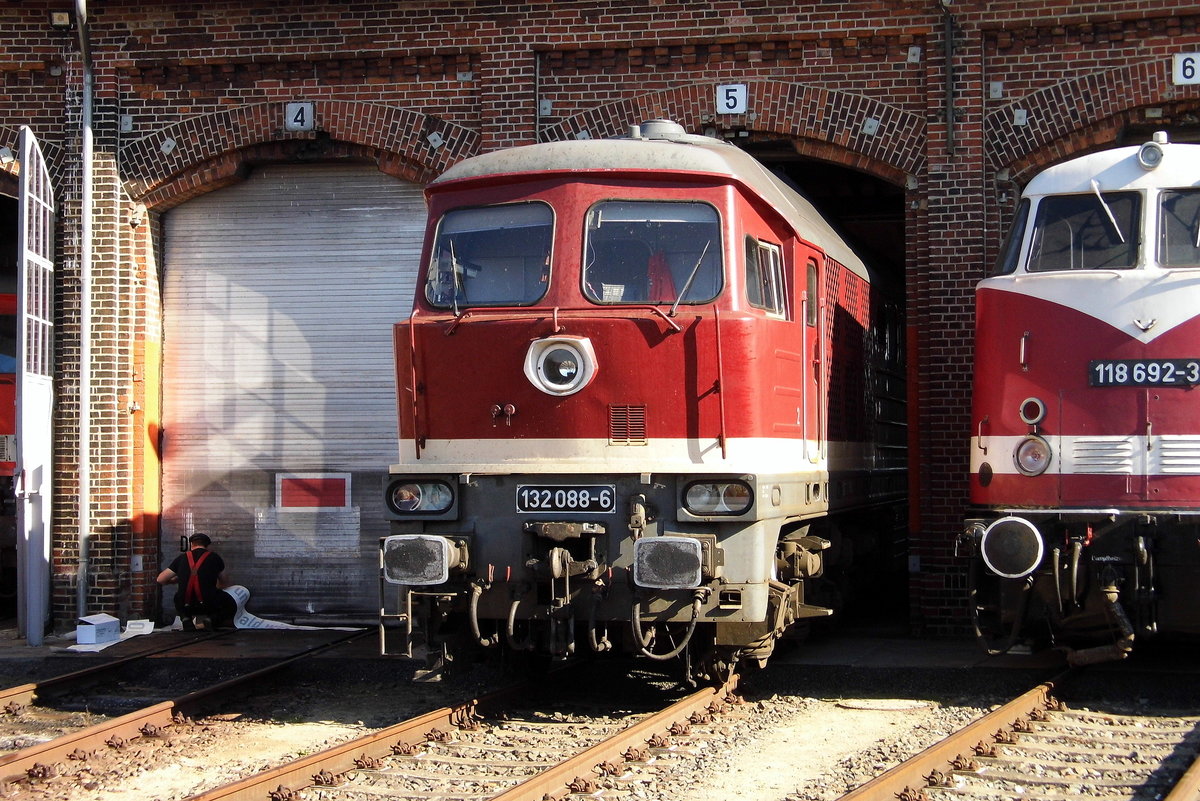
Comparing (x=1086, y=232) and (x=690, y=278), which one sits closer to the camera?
(x=690, y=278)

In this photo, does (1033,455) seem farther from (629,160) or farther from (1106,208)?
(629,160)

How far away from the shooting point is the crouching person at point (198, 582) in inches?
471


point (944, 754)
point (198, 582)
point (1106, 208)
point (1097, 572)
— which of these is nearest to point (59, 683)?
point (198, 582)

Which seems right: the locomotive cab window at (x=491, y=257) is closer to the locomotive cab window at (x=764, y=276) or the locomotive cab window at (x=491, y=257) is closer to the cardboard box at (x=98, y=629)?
the locomotive cab window at (x=764, y=276)

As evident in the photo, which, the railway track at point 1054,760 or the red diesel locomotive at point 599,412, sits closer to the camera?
the railway track at point 1054,760

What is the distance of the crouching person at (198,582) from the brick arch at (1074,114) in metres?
7.48

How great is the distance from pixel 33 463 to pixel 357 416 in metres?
2.81

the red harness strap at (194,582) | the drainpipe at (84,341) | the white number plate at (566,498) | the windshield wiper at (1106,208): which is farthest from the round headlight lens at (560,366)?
the drainpipe at (84,341)

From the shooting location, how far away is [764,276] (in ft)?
27.6

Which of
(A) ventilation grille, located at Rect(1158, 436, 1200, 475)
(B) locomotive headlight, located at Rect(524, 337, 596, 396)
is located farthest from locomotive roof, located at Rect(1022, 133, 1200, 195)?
(B) locomotive headlight, located at Rect(524, 337, 596, 396)

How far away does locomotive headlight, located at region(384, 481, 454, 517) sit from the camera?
7930mm

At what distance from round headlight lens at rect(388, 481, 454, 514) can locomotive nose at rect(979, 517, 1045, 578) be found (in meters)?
3.15

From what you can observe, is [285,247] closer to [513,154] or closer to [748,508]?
[513,154]

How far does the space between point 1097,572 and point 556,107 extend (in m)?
6.40
